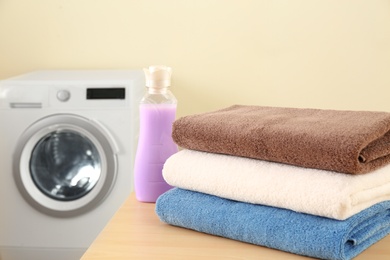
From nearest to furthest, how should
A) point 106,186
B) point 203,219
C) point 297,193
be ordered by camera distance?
point 297,193
point 203,219
point 106,186

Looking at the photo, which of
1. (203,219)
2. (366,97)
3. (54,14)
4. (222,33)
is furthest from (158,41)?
(203,219)

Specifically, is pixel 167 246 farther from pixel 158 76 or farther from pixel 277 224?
pixel 158 76

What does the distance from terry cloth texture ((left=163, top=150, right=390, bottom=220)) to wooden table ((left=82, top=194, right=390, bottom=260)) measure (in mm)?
75

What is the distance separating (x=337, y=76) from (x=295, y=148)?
2.51m

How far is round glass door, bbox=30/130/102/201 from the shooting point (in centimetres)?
310

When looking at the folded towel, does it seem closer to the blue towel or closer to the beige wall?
the blue towel

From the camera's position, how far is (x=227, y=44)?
3.45 metres

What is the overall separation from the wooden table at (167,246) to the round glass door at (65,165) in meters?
1.95

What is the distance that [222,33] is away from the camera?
3.45 metres

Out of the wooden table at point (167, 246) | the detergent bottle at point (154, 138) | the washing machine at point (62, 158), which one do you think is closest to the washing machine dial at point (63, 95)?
the washing machine at point (62, 158)

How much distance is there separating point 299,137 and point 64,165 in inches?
91.4

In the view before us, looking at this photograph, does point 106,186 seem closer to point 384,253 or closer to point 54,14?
point 54,14

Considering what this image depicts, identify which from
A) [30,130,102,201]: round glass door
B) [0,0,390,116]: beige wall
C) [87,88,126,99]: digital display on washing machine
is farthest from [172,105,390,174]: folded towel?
[0,0,390,116]: beige wall

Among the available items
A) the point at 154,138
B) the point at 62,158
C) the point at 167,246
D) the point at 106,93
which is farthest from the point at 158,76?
the point at 62,158
